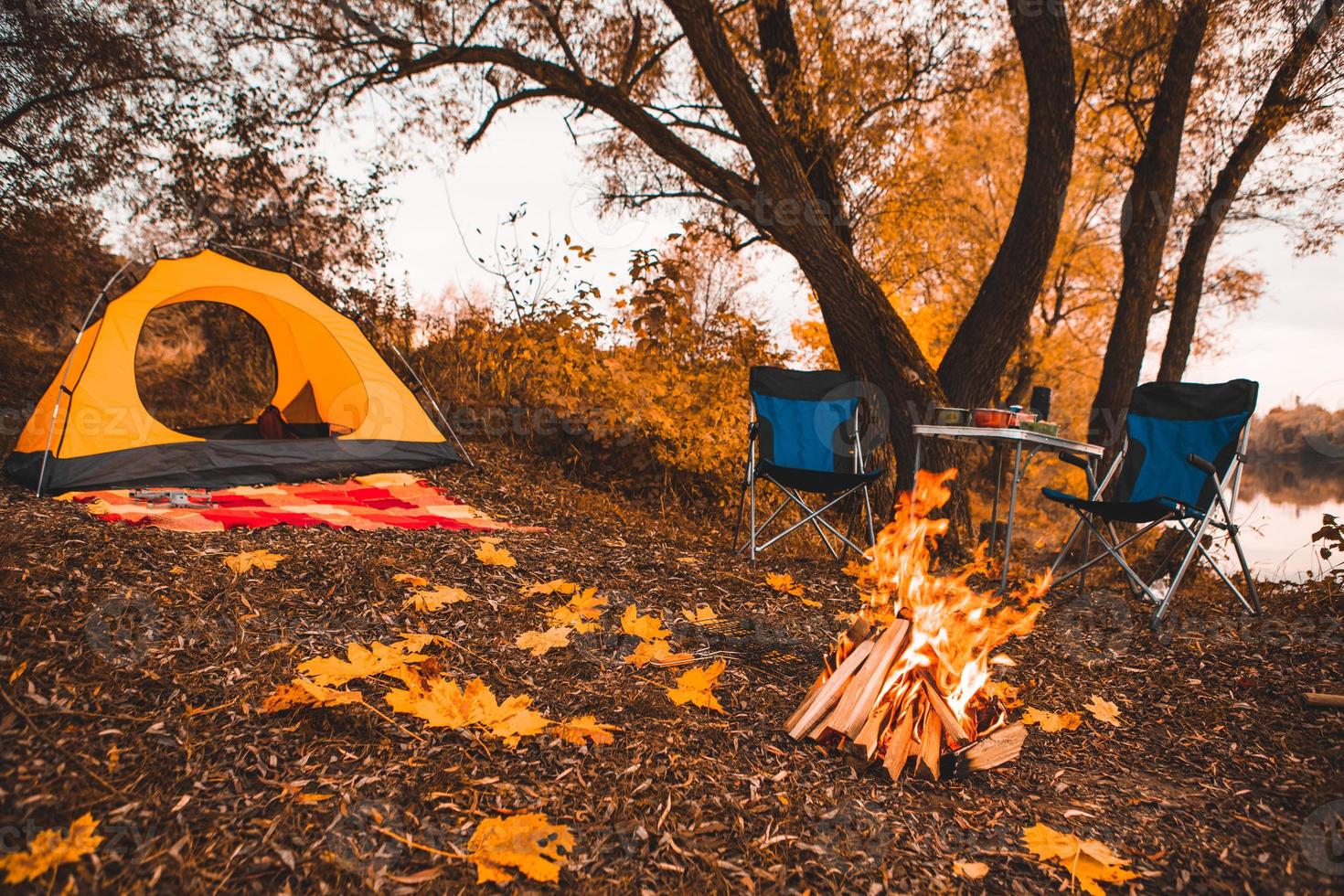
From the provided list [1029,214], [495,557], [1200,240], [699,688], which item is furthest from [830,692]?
[1200,240]

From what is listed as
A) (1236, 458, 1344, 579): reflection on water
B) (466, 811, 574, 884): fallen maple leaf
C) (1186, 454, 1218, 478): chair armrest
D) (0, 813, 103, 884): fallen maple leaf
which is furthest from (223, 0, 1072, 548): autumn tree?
(1236, 458, 1344, 579): reflection on water

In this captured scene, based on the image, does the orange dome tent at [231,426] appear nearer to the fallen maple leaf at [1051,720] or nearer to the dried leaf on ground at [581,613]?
the dried leaf on ground at [581,613]

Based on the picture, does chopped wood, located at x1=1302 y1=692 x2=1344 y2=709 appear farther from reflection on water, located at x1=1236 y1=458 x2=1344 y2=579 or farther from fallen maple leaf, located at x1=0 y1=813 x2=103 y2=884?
reflection on water, located at x1=1236 y1=458 x2=1344 y2=579

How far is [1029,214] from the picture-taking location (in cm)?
425

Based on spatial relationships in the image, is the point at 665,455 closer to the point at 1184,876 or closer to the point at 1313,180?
the point at 1184,876

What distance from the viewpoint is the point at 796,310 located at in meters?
9.20

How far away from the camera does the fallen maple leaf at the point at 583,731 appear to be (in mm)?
1664

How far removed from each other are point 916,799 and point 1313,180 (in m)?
8.10

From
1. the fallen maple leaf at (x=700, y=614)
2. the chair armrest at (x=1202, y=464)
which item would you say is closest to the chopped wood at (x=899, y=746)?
the fallen maple leaf at (x=700, y=614)

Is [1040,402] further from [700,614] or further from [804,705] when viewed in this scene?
[804,705]

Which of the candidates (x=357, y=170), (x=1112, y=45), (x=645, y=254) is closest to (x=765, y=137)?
(x=645, y=254)

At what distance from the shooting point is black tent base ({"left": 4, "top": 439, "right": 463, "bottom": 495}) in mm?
3836

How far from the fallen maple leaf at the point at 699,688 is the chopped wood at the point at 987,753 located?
538 millimetres

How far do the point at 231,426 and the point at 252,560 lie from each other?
324cm
